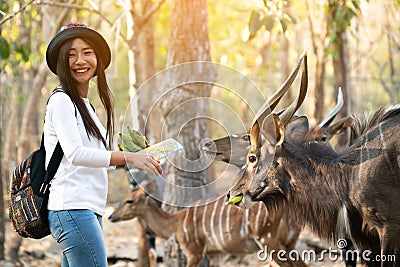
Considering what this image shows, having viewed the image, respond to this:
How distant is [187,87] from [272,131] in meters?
1.79

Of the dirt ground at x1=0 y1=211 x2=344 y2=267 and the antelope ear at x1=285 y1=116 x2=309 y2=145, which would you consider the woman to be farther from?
the dirt ground at x1=0 y1=211 x2=344 y2=267

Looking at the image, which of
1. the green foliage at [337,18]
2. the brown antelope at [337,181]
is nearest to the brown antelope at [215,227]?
the brown antelope at [337,181]

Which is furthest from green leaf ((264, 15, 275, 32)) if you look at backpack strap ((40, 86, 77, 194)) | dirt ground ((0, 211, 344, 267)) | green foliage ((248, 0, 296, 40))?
backpack strap ((40, 86, 77, 194))

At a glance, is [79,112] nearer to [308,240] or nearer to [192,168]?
[192,168]

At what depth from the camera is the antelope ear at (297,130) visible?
15.5 feet

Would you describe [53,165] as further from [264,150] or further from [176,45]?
[176,45]

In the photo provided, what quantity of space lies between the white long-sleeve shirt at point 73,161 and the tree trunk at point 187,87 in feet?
8.55

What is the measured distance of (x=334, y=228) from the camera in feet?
14.9

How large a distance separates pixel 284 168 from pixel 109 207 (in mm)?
8782

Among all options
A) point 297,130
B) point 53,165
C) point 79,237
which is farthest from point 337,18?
point 79,237

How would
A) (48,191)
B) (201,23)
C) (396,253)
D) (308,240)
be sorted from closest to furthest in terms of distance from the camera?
(48,191) < (396,253) < (201,23) < (308,240)

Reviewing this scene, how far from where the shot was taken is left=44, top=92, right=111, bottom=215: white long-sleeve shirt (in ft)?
10.8

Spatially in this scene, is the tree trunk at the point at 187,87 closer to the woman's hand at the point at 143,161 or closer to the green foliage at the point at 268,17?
the green foliage at the point at 268,17

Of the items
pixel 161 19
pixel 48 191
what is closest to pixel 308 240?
pixel 48 191
